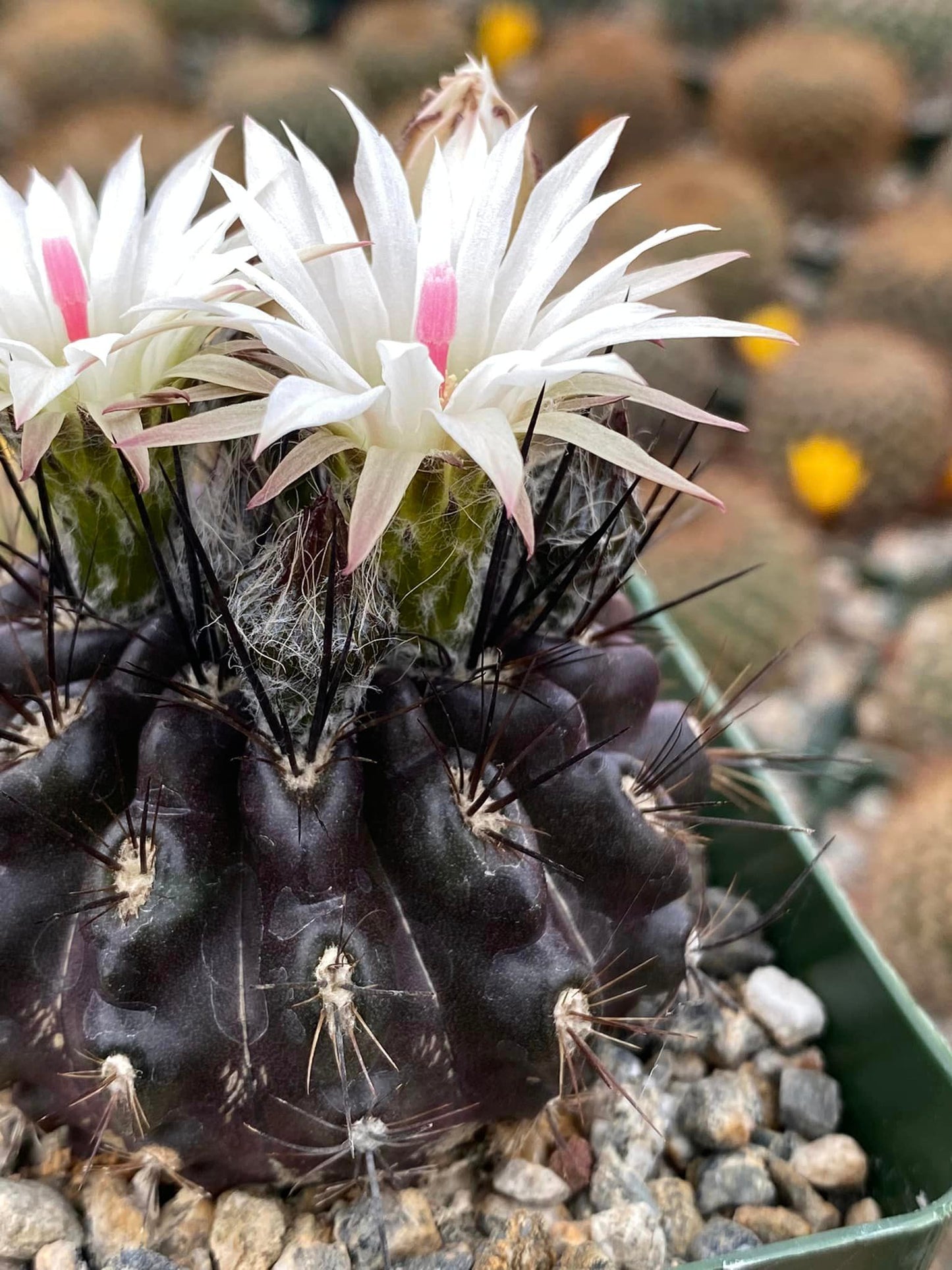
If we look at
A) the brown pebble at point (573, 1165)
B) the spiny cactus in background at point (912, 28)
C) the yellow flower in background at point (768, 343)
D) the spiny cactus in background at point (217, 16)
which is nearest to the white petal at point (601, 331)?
the brown pebble at point (573, 1165)

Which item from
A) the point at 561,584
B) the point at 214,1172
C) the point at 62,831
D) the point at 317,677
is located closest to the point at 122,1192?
the point at 214,1172

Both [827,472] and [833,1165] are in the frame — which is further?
[827,472]

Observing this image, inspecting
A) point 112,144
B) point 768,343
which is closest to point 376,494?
point 768,343

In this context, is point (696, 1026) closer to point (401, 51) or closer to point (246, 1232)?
point (246, 1232)

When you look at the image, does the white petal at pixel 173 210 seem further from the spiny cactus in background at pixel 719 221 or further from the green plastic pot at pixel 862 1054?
the spiny cactus in background at pixel 719 221

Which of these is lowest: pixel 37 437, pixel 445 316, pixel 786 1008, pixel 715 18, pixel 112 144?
pixel 786 1008

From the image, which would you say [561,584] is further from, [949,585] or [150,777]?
[949,585]
